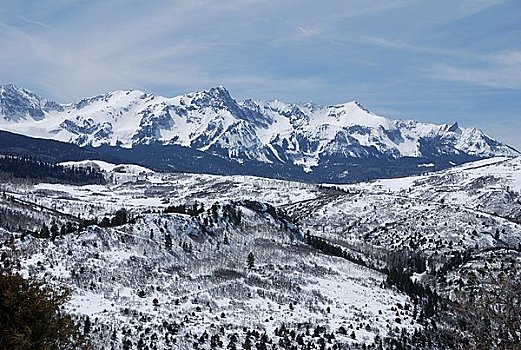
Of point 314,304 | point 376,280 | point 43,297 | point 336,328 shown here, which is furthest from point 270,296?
point 43,297

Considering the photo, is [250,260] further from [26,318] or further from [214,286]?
[26,318]

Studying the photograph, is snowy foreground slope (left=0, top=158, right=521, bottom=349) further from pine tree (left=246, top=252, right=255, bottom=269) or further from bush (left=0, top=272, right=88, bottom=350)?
bush (left=0, top=272, right=88, bottom=350)

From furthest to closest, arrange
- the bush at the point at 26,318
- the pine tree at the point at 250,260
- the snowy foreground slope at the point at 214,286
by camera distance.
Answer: the pine tree at the point at 250,260
the snowy foreground slope at the point at 214,286
the bush at the point at 26,318

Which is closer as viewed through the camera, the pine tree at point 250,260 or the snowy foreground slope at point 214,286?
the snowy foreground slope at point 214,286

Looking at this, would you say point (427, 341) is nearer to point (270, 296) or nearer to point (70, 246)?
point (270, 296)

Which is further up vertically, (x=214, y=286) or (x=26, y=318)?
(x=26, y=318)

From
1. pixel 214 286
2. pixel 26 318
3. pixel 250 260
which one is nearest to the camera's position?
pixel 26 318

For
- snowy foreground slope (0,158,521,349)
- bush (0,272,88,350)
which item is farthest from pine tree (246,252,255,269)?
bush (0,272,88,350)

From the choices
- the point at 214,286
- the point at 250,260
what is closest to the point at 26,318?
the point at 214,286

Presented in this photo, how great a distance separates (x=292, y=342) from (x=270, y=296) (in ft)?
66.9

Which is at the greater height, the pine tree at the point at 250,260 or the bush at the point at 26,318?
the bush at the point at 26,318

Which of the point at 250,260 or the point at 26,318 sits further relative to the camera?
the point at 250,260

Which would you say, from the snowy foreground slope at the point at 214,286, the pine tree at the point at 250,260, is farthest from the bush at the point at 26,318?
the pine tree at the point at 250,260

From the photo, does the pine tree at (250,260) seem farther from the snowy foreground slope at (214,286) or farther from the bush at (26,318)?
the bush at (26,318)
